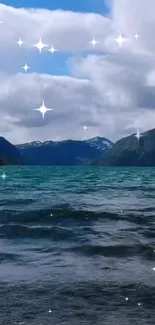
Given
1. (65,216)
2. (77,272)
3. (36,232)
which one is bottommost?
(77,272)

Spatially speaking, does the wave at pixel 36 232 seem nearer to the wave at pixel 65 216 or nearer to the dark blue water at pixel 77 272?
the dark blue water at pixel 77 272

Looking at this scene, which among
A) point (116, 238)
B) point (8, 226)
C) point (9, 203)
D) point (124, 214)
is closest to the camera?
point (116, 238)

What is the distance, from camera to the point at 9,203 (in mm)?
24547

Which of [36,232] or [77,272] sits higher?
[36,232]

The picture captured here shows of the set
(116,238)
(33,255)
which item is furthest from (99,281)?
(116,238)

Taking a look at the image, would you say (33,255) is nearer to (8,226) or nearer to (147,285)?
(147,285)

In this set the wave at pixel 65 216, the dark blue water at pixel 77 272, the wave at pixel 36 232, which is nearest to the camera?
the dark blue water at pixel 77 272

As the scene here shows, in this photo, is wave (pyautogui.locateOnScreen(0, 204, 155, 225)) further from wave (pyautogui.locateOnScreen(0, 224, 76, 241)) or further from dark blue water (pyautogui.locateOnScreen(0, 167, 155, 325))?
wave (pyautogui.locateOnScreen(0, 224, 76, 241))

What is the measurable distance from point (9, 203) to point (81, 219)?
25.8ft

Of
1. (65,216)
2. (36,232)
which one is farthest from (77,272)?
(65,216)

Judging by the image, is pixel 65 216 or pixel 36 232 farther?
pixel 65 216

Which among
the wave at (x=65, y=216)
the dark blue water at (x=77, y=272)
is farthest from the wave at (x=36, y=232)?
the wave at (x=65, y=216)

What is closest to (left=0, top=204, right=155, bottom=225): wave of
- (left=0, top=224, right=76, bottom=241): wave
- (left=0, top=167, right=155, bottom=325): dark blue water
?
(left=0, top=167, right=155, bottom=325): dark blue water

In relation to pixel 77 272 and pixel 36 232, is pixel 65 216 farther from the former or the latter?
pixel 77 272
